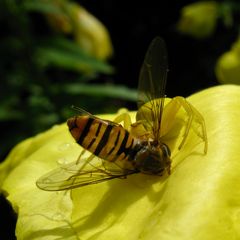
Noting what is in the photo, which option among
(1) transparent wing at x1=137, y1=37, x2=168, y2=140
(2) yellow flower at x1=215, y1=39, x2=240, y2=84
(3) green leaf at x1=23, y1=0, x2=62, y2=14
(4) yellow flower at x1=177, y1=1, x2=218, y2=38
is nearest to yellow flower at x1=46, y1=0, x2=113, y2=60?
(3) green leaf at x1=23, y1=0, x2=62, y2=14

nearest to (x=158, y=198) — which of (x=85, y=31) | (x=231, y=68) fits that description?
(x=231, y=68)

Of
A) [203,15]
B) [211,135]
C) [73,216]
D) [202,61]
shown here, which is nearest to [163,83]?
[211,135]

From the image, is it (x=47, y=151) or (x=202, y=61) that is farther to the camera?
(x=202, y=61)

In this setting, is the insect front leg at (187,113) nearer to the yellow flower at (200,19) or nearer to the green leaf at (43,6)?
the green leaf at (43,6)

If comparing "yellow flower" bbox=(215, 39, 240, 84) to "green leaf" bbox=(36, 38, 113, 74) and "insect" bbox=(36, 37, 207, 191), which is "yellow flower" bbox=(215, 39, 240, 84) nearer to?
"insect" bbox=(36, 37, 207, 191)

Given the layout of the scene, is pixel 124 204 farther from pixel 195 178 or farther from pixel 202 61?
pixel 202 61

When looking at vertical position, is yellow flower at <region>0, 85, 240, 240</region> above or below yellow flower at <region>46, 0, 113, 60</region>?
above

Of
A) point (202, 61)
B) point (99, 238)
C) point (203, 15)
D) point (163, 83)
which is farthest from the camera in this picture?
point (202, 61)

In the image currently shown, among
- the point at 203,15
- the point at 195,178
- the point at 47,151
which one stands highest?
the point at 195,178
